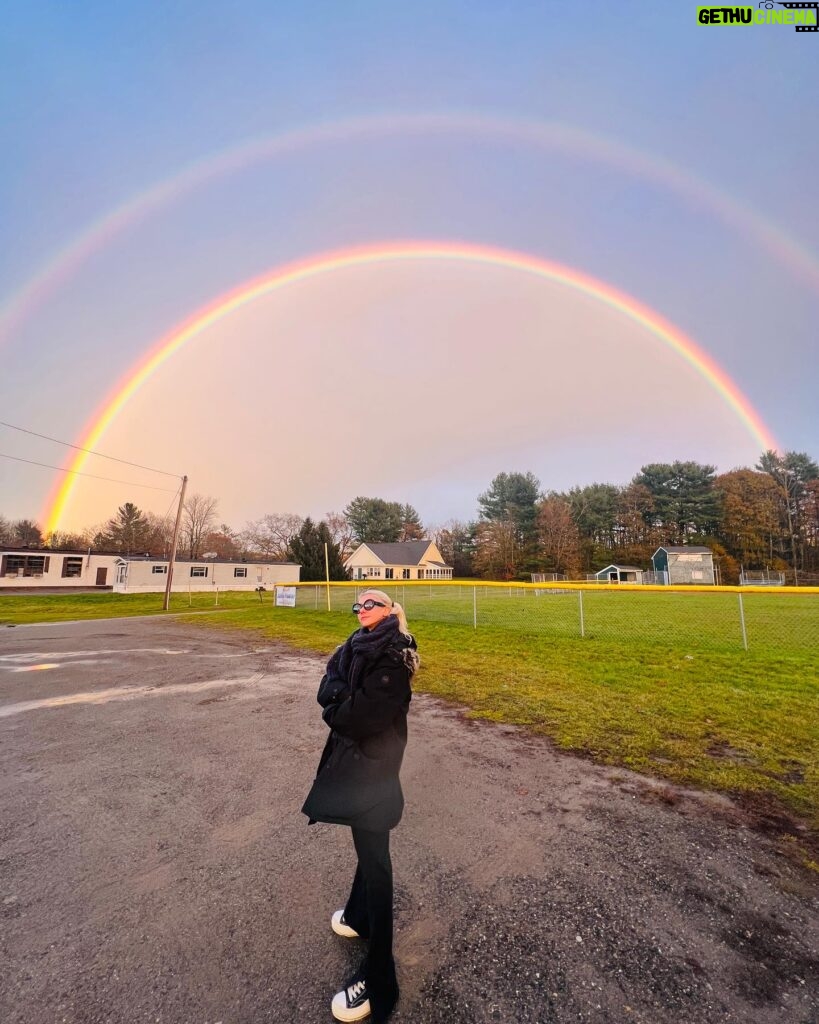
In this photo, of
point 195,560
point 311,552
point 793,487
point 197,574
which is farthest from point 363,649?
point 793,487

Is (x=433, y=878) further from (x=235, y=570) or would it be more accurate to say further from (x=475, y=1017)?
(x=235, y=570)

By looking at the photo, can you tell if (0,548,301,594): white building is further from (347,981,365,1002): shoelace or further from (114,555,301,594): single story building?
(347,981,365,1002): shoelace

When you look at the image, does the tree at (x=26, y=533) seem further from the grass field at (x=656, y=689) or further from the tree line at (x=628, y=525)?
the grass field at (x=656, y=689)

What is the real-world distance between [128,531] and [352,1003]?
75619 mm

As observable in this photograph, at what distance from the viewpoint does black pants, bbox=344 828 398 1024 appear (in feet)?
6.34

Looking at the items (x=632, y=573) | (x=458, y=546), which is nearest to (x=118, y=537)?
(x=458, y=546)

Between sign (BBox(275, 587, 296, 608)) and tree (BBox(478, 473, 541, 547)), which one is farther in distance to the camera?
tree (BBox(478, 473, 541, 547))

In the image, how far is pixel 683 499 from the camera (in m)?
55.0

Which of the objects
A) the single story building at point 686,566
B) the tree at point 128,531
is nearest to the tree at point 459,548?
the single story building at point 686,566

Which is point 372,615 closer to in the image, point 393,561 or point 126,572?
point 126,572

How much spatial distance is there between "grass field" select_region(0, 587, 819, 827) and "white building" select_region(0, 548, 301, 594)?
2899cm

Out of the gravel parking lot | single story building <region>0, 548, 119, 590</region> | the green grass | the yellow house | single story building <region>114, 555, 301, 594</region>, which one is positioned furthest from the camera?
the yellow house

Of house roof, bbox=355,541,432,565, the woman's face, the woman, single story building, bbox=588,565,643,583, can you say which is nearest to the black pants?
the woman

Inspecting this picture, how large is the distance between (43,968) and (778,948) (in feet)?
11.5
